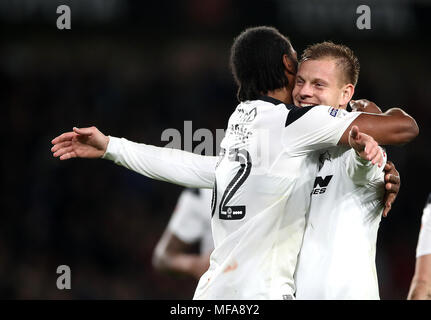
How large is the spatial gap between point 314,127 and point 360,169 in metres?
0.27

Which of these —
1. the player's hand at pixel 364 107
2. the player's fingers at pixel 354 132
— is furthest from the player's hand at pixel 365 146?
the player's hand at pixel 364 107

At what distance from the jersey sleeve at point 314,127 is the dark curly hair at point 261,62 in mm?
251

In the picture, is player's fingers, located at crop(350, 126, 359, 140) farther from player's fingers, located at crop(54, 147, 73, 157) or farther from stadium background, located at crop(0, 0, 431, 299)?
stadium background, located at crop(0, 0, 431, 299)

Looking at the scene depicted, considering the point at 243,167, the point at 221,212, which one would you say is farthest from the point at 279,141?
the point at 221,212

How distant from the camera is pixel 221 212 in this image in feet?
10.5

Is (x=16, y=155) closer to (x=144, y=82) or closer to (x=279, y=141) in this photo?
(x=144, y=82)

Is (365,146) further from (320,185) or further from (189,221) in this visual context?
(189,221)

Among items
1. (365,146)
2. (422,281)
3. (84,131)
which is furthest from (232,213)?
(422,281)

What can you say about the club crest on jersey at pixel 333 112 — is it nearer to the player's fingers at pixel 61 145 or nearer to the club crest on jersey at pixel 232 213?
the club crest on jersey at pixel 232 213

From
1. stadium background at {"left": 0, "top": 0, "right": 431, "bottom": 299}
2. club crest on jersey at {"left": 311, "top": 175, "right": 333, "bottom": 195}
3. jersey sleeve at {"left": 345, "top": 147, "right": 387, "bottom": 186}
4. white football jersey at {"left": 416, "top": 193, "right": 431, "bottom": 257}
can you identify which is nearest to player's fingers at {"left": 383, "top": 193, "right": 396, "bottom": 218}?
jersey sleeve at {"left": 345, "top": 147, "right": 387, "bottom": 186}

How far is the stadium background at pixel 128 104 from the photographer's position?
934 cm

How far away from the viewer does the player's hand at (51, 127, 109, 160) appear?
3.46 m
